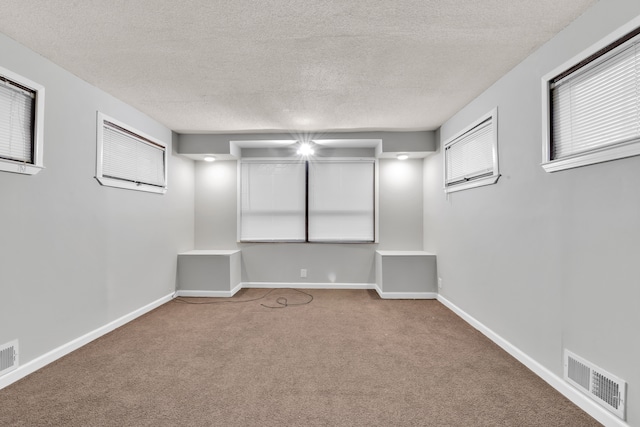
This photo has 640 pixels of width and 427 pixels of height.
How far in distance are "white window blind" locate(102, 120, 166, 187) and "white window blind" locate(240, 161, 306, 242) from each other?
4.30ft

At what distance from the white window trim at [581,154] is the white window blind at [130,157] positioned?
381 cm

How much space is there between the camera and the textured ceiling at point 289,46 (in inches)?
69.2

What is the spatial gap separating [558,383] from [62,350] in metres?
3.73

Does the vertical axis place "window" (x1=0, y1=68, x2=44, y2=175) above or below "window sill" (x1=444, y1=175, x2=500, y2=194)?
Answer: above

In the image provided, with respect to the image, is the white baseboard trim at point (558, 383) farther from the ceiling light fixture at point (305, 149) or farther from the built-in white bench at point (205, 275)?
the built-in white bench at point (205, 275)

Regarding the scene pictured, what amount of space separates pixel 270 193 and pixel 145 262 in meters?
2.04

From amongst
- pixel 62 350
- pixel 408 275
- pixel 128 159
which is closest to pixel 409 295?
pixel 408 275

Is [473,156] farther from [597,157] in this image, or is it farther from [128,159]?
[128,159]

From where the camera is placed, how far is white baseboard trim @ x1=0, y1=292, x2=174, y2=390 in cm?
206

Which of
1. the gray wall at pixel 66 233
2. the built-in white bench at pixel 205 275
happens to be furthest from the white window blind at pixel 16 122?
the built-in white bench at pixel 205 275

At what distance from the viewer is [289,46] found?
84.1 inches

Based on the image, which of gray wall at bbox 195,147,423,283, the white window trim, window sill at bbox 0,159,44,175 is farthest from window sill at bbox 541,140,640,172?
window sill at bbox 0,159,44,175

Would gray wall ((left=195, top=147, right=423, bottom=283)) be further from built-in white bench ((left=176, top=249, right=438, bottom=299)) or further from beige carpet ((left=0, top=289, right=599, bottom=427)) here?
beige carpet ((left=0, top=289, right=599, bottom=427))

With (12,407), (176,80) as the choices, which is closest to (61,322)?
(12,407)
